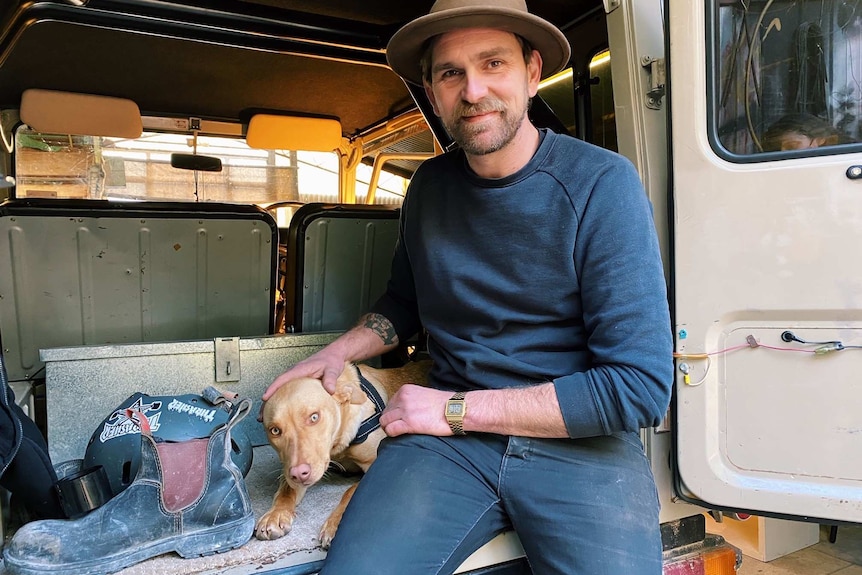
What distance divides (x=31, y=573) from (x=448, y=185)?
53.2 inches

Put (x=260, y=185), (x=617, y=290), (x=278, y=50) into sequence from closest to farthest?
(x=617, y=290)
(x=278, y=50)
(x=260, y=185)

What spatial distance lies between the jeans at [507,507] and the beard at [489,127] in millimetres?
743

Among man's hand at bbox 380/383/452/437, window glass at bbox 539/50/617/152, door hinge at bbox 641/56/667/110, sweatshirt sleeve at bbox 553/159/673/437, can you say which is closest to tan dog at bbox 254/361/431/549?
man's hand at bbox 380/383/452/437

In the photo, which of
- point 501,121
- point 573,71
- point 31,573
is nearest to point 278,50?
point 573,71

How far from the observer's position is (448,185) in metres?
1.80

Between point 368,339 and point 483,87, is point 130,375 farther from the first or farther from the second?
point 483,87

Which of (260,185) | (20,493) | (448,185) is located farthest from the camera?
(260,185)

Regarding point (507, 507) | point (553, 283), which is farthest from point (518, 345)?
point (507, 507)

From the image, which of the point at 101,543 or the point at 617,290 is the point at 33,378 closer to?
the point at 101,543

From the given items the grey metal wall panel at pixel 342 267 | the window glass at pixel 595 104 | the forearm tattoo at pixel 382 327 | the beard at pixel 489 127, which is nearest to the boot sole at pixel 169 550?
the forearm tattoo at pixel 382 327

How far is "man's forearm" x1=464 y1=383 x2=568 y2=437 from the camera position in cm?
145

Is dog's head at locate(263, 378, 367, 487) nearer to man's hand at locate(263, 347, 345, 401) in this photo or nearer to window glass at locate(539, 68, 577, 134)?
man's hand at locate(263, 347, 345, 401)

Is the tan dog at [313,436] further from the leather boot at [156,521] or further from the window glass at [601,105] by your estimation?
the window glass at [601,105]

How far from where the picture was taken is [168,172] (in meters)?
4.42
